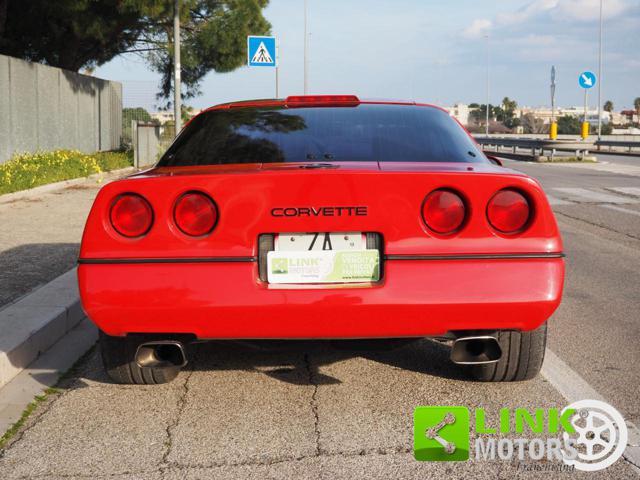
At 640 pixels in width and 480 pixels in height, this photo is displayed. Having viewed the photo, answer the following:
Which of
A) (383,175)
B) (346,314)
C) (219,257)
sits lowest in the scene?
(346,314)

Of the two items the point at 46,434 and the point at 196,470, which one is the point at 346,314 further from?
the point at 46,434

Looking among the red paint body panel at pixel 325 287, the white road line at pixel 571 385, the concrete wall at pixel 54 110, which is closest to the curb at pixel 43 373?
the red paint body panel at pixel 325 287

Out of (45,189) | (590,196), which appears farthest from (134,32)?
(590,196)

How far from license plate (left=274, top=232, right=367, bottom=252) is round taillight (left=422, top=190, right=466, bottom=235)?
290mm

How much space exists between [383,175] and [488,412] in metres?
1.17

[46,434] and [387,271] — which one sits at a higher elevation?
[387,271]

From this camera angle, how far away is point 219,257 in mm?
3406

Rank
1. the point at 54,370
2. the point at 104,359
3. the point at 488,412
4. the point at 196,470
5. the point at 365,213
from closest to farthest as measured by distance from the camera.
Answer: the point at 196,470
the point at 365,213
the point at 488,412
the point at 104,359
the point at 54,370

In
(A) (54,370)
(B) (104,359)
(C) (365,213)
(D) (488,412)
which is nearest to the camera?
(C) (365,213)

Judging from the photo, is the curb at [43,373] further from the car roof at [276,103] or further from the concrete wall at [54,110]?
the concrete wall at [54,110]

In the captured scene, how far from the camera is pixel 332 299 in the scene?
338 centimetres

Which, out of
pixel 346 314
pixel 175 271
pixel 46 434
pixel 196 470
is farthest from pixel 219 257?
pixel 46 434

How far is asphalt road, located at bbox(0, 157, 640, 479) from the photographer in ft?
10.3

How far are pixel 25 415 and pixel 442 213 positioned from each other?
2.09 meters
